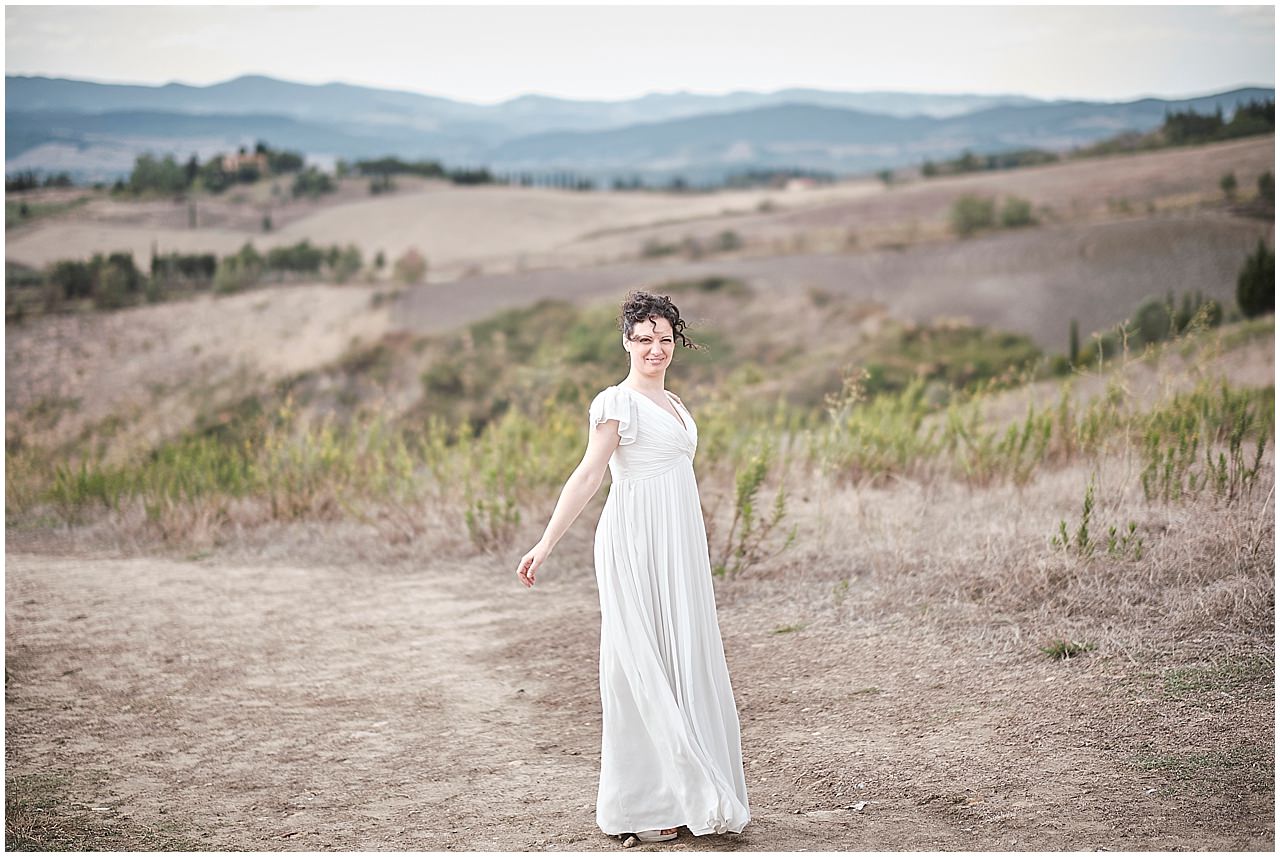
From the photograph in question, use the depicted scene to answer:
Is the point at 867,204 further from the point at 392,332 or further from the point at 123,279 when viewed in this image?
the point at 123,279

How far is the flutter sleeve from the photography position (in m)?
3.42

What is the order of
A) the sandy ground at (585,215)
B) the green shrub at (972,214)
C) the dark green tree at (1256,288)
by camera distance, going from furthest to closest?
the green shrub at (972,214) → the sandy ground at (585,215) → the dark green tree at (1256,288)

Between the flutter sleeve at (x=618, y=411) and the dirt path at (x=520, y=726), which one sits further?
Result: the dirt path at (x=520, y=726)

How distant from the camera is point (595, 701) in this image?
16.7ft

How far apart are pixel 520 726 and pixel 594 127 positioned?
22717 millimetres

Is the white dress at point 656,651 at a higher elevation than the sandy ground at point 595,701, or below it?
higher

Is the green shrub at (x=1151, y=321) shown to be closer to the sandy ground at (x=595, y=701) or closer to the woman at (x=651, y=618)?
the sandy ground at (x=595, y=701)

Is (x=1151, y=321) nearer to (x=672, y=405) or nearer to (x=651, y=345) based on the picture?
(x=672, y=405)

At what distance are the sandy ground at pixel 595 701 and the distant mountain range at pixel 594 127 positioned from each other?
57.8ft

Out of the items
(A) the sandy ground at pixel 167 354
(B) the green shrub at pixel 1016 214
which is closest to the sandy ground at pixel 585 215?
(B) the green shrub at pixel 1016 214

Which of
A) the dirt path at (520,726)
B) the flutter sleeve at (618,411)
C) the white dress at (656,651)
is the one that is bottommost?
the dirt path at (520,726)

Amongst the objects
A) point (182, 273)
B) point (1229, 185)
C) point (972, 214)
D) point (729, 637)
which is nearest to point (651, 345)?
point (729, 637)

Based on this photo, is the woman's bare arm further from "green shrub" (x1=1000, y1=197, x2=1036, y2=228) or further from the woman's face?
"green shrub" (x1=1000, y1=197, x2=1036, y2=228)

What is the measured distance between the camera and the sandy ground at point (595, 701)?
3.79m
